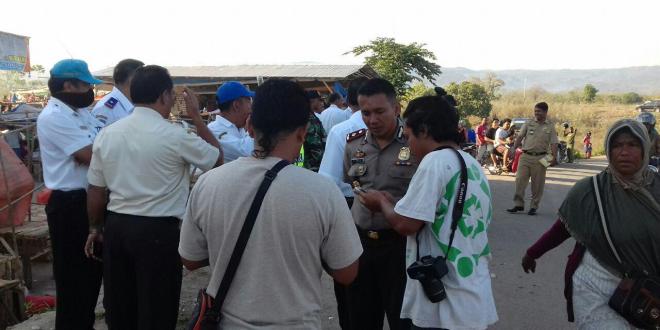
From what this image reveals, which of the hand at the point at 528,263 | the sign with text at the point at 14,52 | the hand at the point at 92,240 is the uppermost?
the sign with text at the point at 14,52

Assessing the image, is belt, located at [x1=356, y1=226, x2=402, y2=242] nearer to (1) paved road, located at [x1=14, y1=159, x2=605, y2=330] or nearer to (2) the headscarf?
(2) the headscarf

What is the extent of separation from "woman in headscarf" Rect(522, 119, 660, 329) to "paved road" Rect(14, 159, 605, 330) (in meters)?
1.85

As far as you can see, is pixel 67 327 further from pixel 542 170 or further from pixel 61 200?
pixel 542 170

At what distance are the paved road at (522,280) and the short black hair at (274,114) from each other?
2.91 m

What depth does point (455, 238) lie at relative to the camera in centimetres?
236

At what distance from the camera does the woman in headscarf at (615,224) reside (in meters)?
2.52

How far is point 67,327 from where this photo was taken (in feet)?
11.5

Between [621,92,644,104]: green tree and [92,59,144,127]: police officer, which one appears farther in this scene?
[621,92,644,104]: green tree

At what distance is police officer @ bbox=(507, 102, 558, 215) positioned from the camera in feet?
29.7

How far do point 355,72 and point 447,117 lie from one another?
13.9m

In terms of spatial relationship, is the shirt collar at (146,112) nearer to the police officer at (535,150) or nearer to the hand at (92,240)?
the hand at (92,240)

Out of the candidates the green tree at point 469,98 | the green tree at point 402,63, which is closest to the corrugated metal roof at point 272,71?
the green tree at point 402,63

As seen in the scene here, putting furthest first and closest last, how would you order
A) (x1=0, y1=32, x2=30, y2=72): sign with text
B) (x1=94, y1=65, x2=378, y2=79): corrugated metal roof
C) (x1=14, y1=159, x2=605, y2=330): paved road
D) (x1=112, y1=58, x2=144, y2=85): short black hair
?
1. (x1=0, y1=32, x2=30, y2=72): sign with text
2. (x1=94, y1=65, x2=378, y2=79): corrugated metal roof
3. (x1=14, y1=159, x2=605, y2=330): paved road
4. (x1=112, y1=58, x2=144, y2=85): short black hair

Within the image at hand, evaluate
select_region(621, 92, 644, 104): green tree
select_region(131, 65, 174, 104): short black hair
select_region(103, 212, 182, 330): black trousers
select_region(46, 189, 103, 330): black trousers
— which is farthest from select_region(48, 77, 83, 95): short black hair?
select_region(621, 92, 644, 104): green tree
